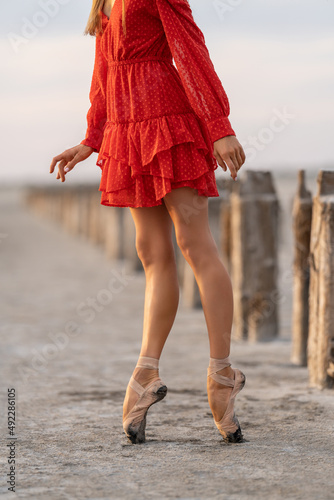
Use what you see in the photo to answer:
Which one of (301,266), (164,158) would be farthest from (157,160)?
(301,266)

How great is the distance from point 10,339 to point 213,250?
332cm

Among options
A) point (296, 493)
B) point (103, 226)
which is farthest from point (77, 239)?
point (296, 493)

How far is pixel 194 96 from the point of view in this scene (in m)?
2.81

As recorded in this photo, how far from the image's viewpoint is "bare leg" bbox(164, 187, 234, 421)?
2.96 metres

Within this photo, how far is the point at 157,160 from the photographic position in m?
2.90

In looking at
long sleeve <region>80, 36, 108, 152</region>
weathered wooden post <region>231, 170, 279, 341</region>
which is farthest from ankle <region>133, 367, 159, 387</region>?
weathered wooden post <region>231, 170, 279, 341</region>

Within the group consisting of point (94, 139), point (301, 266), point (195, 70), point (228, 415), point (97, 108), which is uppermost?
point (195, 70)

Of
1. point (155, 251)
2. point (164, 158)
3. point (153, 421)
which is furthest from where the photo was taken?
point (153, 421)

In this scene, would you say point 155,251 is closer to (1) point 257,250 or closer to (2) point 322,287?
(2) point 322,287

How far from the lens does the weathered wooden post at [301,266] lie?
4.67 m

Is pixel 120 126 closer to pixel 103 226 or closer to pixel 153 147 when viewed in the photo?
pixel 153 147

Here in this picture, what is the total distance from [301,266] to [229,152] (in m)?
2.07

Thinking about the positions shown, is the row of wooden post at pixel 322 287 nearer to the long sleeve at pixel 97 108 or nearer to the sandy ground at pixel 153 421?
the sandy ground at pixel 153 421

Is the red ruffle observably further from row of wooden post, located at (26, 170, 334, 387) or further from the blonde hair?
row of wooden post, located at (26, 170, 334, 387)
